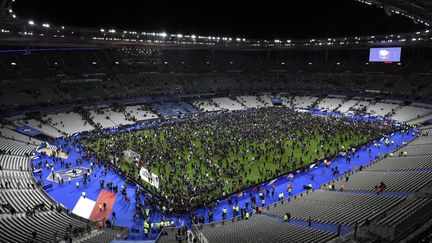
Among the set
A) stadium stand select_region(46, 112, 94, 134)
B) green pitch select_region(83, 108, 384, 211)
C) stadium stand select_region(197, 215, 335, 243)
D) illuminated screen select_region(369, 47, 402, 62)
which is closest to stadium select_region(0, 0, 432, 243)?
stadium stand select_region(197, 215, 335, 243)

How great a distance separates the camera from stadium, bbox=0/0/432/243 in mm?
18891

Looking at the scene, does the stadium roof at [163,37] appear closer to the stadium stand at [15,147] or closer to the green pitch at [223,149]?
the stadium stand at [15,147]

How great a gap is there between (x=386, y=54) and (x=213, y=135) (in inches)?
1703

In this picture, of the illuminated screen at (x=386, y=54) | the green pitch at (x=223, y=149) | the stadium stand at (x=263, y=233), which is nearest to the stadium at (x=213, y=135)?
the stadium stand at (x=263, y=233)

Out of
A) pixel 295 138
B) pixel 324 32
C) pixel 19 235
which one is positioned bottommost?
pixel 295 138

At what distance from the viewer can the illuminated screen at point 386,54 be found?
204 feet

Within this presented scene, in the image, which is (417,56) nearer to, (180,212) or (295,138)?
(295,138)

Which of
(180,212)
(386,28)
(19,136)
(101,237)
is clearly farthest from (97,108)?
(386,28)

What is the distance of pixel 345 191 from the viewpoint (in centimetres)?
2331

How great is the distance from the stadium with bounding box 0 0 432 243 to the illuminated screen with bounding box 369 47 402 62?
0.63m

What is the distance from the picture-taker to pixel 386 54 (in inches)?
2522

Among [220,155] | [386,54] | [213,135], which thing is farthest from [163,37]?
[386,54]

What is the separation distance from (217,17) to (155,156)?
34.2 m

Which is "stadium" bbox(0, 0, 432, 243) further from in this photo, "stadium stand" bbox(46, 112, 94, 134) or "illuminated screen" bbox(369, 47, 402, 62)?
"illuminated screen" bbox(369, 47, 402, 62)
